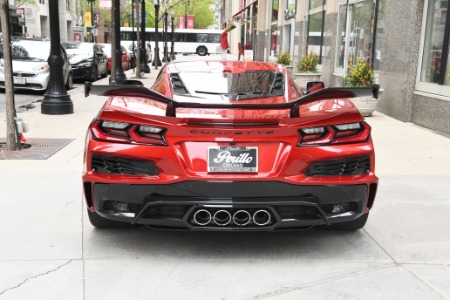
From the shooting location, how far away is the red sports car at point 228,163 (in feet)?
11.7

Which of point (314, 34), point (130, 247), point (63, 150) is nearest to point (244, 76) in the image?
point (130, 247)

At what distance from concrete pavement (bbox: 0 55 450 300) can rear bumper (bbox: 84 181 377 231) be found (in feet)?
1.14

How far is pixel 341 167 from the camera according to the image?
12.3ft

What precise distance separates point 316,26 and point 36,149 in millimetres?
14746

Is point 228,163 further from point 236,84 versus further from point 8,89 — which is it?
point 8,89

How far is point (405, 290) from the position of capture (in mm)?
3455

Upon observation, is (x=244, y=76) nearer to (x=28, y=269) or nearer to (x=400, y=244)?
(x=400, y=244)

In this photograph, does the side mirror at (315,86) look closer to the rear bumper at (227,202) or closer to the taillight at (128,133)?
the rear bumper at (227,202)

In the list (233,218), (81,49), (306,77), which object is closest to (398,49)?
(306,77)

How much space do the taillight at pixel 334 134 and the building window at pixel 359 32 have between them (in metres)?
10.1

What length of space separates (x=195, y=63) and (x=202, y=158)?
192cm

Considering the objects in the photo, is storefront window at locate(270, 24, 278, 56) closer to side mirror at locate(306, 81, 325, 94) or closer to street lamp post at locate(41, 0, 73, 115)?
street lamp post at locate(41, 0, 73, 115)

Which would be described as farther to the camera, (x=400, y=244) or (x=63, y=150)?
(x=63, y=150)

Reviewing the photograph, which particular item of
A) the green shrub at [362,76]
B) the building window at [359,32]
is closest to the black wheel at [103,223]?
→ the green shrub at [362,76]
